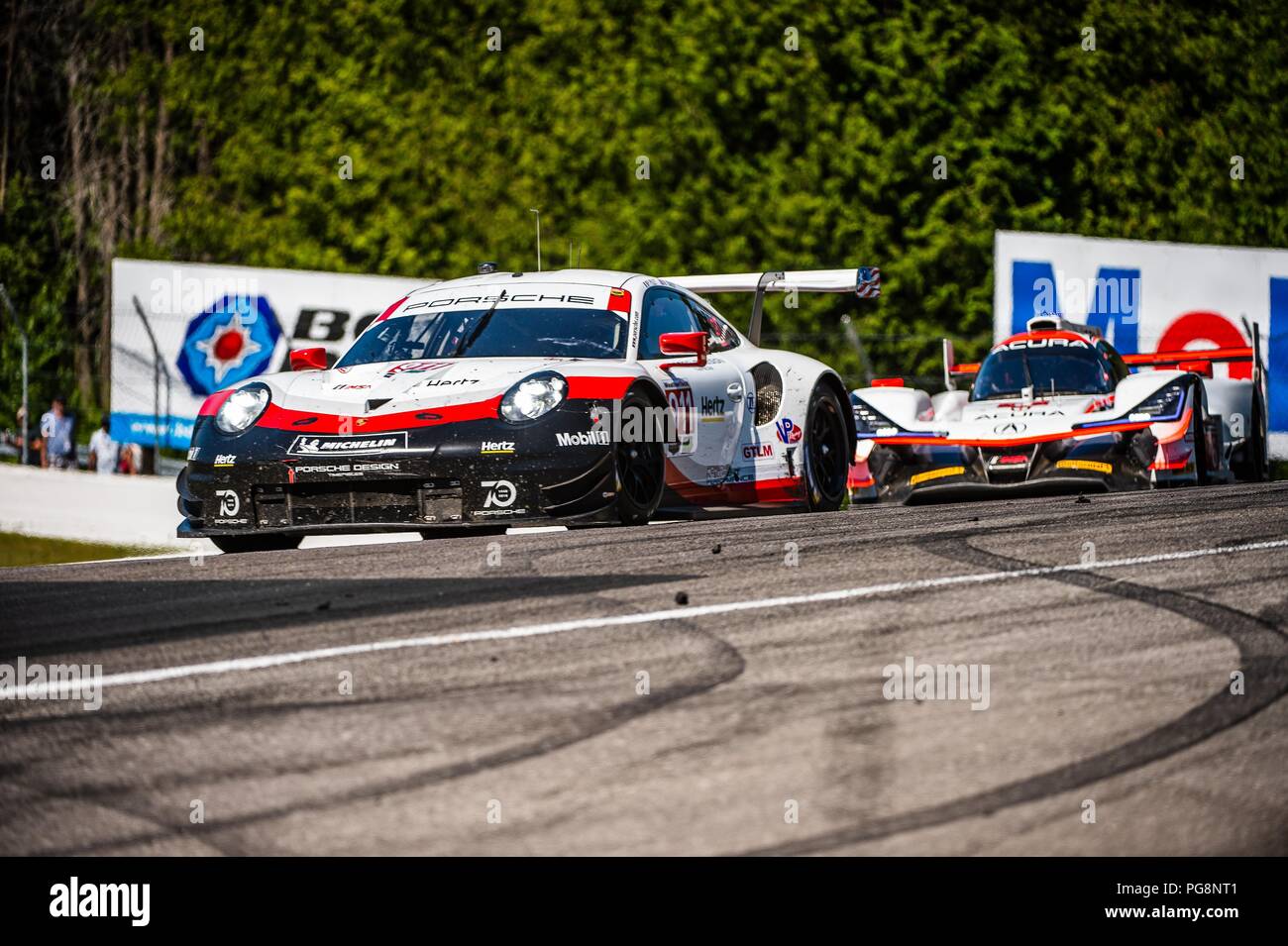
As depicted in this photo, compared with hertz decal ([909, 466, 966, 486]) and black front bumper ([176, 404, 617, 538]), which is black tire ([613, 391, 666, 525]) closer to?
black front bumper ([176, 404, 617, 538])

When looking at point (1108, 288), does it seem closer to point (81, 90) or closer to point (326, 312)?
point (326, 312)

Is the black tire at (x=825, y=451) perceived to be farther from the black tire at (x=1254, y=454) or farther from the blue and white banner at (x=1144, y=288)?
the blue and white banner at (x=1144, y=288)

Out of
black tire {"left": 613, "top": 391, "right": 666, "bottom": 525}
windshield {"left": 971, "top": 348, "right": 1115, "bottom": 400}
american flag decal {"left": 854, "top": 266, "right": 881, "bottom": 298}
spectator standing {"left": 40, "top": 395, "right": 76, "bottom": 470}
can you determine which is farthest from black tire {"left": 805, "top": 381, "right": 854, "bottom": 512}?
spectator standing {"left": 40, "top": 395, "right": 76, "bottom": 470}

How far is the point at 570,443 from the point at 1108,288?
14.1 metres

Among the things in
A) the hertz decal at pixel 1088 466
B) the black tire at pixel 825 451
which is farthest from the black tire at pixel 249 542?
the hertz decal at pixel 1088 466

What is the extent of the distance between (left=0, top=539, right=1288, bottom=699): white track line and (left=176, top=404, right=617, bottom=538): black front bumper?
250cm

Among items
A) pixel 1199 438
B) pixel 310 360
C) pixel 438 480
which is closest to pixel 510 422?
pixel 438 480

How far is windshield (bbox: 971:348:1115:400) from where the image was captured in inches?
550

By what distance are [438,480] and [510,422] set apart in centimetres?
42

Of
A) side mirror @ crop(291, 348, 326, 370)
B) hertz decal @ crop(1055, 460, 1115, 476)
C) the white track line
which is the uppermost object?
side mirror @ crop(291, 348, 326, 370)

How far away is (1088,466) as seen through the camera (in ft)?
40.6

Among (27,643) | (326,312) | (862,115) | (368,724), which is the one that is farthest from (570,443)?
(862,115)

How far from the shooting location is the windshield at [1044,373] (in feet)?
45.9
